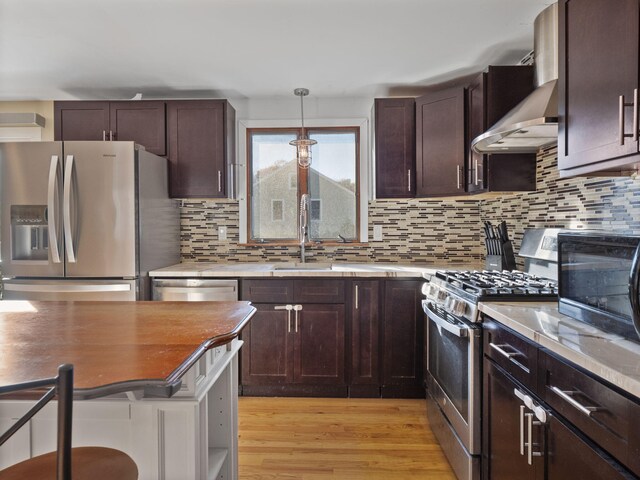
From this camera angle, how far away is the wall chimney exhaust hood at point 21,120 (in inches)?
129

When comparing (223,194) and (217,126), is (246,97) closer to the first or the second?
(217,126)

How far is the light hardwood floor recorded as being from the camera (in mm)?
1984

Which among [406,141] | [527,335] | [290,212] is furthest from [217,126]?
[527,335]

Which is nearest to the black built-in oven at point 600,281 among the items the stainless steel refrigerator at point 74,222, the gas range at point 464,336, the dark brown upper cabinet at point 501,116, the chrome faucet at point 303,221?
the gas range at point 464,336

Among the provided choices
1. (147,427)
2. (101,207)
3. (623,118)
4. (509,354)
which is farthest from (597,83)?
(101,207)

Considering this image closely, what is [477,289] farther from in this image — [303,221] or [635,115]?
[303,221]

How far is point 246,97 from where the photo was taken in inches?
133

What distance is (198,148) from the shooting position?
3.11 metres

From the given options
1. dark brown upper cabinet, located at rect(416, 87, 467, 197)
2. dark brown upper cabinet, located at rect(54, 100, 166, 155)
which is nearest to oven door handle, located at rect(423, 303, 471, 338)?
dark brown upper cabinet, located at rect(416, 87, 467, 197)

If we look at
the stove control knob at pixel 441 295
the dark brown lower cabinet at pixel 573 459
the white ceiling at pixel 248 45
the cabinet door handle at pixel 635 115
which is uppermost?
→ the white ceiling at pixel 248 45

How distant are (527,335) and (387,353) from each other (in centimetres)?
159

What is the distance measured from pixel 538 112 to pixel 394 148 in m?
1.39

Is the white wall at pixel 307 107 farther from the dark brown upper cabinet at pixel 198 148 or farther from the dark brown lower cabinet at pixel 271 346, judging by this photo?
the dark brown lower cabinet at pixel 271 346

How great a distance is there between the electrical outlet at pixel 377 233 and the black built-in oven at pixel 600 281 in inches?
77.6
